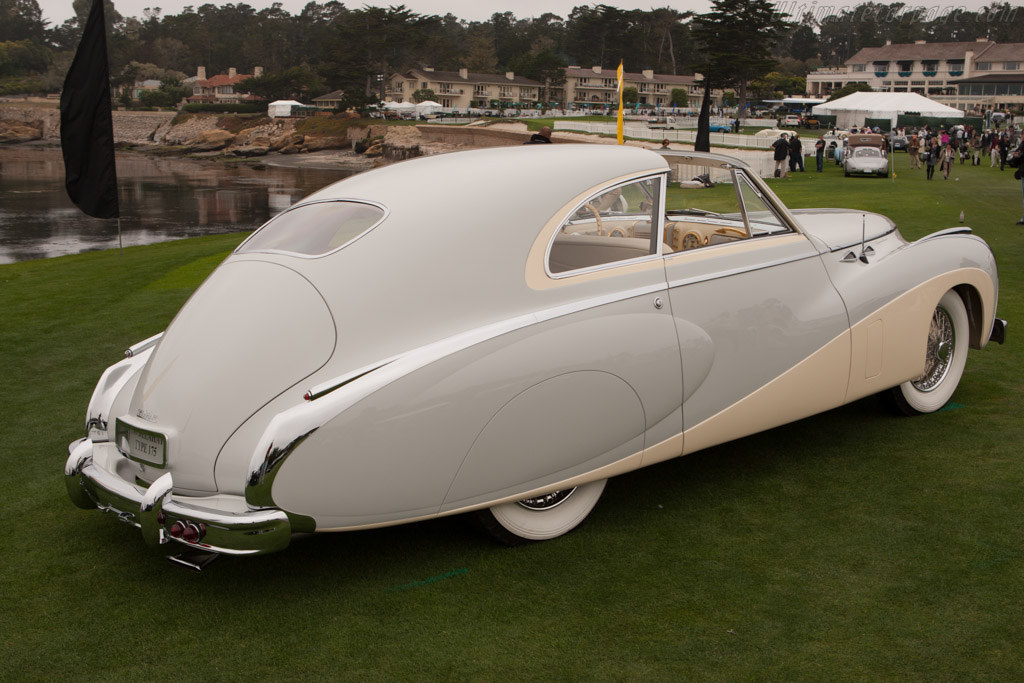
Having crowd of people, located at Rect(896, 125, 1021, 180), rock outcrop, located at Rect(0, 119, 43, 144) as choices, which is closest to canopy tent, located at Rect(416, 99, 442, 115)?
rock outcrop, located at Rect(0, 119, 43, 144)

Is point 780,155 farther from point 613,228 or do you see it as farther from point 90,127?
point 613,228

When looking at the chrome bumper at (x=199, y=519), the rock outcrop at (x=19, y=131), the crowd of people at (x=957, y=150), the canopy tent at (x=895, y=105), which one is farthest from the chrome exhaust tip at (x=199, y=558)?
the rock outcrop at (x=19, y=131)

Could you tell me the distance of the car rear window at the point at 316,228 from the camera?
3.90m

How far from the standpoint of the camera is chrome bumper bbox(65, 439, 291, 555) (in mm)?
3406

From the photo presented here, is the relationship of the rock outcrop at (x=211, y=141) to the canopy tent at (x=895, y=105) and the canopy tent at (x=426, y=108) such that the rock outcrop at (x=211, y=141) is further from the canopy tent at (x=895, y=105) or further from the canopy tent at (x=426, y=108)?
the canopy tent at (x=895, y=105)

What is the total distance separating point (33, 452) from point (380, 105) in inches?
3823

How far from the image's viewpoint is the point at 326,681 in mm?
3240

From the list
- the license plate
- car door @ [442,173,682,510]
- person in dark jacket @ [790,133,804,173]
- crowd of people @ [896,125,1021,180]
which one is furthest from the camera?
person in dark jacket @ [790,133,804,173]

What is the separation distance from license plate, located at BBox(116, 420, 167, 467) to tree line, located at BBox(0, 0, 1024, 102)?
321 ft

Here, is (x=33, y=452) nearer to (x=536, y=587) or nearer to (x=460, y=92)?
(x=536, y=587)

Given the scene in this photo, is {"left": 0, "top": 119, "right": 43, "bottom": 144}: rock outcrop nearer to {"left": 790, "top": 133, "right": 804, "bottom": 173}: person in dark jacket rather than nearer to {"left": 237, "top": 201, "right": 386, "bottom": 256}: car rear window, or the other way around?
{"left": 790, "top": 133, "right": 804, "bottom": 173}: person in dark jacket

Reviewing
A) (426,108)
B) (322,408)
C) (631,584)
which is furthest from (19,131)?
(631,584)

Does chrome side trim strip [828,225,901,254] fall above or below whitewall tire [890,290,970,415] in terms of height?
above

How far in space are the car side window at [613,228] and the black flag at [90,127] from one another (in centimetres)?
948
